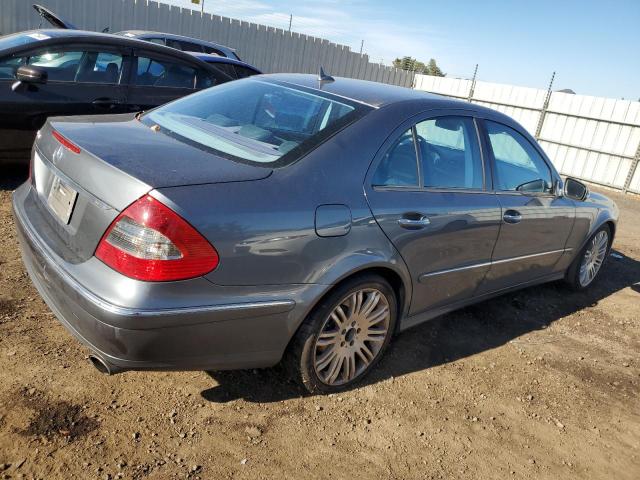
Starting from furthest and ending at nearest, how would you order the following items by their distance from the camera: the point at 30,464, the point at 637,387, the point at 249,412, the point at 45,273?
the point at 637,387
the point at 249,412
the point at 45,273
the point at 30,464

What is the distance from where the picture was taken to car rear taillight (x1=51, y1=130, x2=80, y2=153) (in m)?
2.40

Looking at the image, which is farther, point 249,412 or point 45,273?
point 249,412

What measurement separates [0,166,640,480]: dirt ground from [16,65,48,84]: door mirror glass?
63.5 inches

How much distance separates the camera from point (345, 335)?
2.87m

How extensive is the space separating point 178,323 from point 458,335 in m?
2.41

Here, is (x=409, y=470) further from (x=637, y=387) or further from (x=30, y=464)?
(x=637, y=387)

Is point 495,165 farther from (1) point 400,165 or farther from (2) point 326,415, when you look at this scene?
(2) point 326,415

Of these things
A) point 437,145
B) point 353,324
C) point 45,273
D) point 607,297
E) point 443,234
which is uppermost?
point 437,145

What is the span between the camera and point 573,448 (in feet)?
9.43

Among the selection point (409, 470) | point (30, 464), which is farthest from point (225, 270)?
point (409, 470)

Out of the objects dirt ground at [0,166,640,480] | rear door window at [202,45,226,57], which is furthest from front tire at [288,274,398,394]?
rear door window at [202,45,226,57]

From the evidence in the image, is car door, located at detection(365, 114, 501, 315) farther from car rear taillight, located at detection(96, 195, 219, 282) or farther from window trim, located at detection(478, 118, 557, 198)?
car rear taillight, located at detection(96, 195, 219, 282)

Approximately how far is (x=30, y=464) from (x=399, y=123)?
7.71 feet

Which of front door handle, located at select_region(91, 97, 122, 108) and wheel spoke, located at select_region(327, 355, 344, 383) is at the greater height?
front door handle, located at select_region(91, 97, 122, 108)
